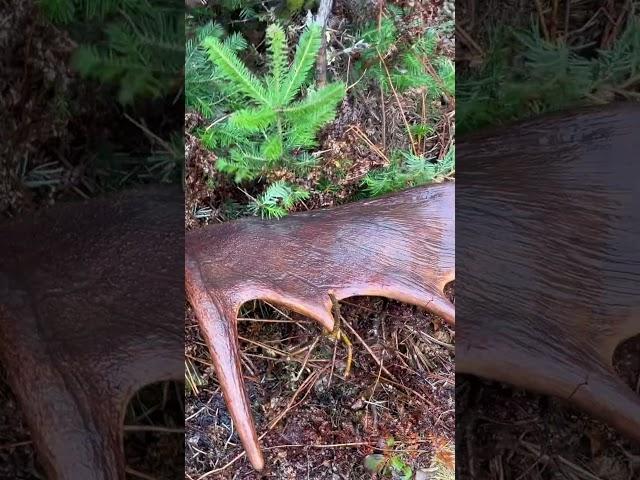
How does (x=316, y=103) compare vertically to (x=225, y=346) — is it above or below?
above

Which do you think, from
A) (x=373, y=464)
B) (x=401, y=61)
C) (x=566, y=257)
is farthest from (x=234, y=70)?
(x=373, y=464)

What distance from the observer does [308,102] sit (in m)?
1.01

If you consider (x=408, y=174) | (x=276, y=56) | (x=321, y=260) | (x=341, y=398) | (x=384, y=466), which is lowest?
(x=384, y=466)

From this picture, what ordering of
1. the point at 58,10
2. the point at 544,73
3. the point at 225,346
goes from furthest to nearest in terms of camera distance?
1. the point at 225,346
2. the point at 544,73
3. the point at 58,10

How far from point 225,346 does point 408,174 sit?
1.49 feet

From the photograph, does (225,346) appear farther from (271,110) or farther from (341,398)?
(271,110)

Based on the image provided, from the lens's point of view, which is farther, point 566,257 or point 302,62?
point 302,62

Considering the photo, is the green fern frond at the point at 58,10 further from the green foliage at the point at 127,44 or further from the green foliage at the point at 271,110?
the green foliage at the point at 271,110

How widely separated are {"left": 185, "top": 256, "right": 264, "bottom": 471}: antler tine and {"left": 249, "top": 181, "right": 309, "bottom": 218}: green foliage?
16 centimetres

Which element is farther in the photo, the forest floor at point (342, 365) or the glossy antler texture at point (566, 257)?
the forest floor at point (342, 365)

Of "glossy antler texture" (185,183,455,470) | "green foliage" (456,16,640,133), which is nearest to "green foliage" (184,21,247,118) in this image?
"glossy antler texture" (185,183,455,470)

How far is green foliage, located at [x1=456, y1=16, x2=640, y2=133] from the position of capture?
31.4 inches

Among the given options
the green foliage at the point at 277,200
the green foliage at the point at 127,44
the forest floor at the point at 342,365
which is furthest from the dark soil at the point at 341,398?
the green foliage at the point at 127,44

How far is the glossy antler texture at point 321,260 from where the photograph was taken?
3.27 feet
